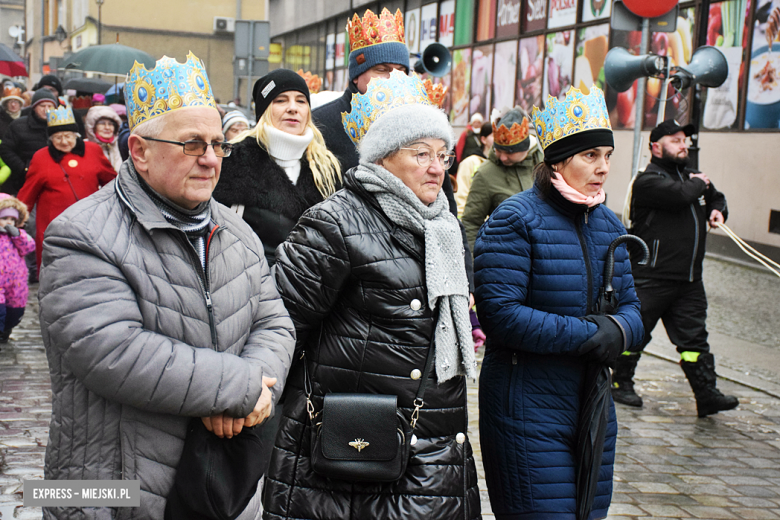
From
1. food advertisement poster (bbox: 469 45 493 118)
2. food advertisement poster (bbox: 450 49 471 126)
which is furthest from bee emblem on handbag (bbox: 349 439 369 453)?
food advertisement poster (bbox: 450 49 471 126)

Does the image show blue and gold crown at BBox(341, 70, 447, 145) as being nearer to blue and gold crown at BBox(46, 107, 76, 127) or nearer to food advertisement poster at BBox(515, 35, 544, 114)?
blue and gold crown at BBox(46, 107, 76, 127)

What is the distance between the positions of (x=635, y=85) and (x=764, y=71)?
3767 mm

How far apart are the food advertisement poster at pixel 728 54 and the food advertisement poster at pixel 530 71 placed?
596 centimetres

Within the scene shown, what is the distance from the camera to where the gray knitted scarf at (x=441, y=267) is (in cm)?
309

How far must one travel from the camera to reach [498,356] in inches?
145

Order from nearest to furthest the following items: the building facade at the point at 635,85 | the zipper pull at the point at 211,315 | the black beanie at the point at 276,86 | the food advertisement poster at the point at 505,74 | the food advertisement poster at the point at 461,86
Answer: the zipper pull at the point at 211,315
the black beanie at the point at 276,86
the building facade at the point at 635,85
the food advertisement poster at the point at 505,74
the food advertisement poster at the point at 461,86

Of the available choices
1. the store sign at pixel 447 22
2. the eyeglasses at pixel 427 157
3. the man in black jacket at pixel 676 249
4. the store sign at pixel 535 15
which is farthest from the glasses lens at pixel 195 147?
the store sign at pixel 447 22

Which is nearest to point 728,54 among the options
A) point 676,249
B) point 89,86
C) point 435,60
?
point 435,60

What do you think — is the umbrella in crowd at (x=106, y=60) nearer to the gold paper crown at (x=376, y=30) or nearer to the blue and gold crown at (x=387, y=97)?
the gold paper crown at (x=376, y=30)

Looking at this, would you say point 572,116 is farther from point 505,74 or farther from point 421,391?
point 505,74

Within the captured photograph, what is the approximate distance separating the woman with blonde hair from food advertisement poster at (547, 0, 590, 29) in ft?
50.1

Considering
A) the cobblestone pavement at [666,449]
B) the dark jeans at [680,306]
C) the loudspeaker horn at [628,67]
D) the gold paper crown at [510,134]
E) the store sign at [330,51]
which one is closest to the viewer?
the cobblestone pavement at [666,449]

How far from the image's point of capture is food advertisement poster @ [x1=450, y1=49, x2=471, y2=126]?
24.4m

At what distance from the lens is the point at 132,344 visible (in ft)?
7.30
